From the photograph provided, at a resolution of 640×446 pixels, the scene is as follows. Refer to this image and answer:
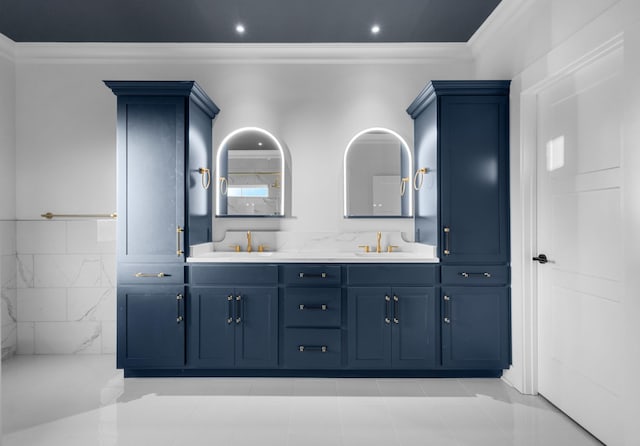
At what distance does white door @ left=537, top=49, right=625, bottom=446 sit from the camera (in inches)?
84.7

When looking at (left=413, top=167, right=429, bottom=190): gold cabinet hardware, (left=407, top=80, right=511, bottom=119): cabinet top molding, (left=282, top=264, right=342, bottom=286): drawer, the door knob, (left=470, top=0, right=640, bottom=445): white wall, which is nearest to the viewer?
(left=470, top=0, right=640, bottom=445): white wall

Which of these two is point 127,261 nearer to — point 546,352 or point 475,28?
point 546,352

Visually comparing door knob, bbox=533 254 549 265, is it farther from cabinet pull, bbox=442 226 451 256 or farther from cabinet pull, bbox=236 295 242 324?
cabinet pull, bbox=236 295 242 324

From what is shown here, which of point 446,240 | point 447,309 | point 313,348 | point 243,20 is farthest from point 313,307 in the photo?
point 243,20

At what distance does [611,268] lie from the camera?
7.13 feet

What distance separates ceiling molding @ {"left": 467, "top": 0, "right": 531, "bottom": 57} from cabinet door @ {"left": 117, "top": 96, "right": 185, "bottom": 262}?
2.44m

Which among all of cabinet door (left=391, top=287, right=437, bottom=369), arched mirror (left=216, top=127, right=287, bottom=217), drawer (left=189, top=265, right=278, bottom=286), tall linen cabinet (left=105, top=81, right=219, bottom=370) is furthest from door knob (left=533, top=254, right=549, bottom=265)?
tall linen cabinet (left=105, top=81, right=219, bottom=370)

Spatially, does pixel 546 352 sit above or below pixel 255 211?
below

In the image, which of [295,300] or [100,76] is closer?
[295,300]

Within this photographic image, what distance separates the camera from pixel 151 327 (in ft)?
10.3

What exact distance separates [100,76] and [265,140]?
1.58 metres

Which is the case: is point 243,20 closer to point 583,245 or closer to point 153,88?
point 153,88

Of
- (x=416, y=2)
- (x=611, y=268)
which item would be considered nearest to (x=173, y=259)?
(x=416, y=2)

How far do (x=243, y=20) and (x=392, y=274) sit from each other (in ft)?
7.35
